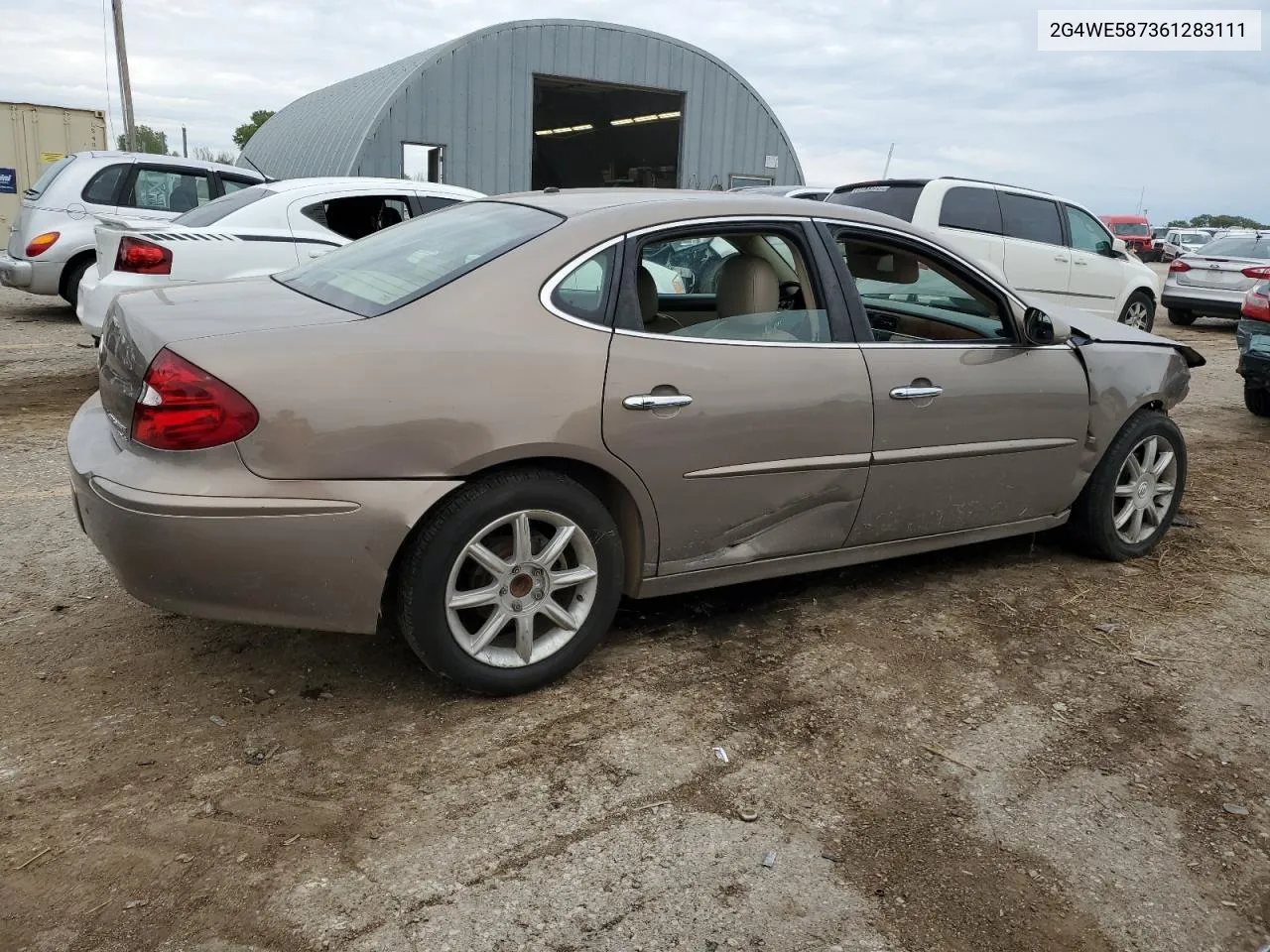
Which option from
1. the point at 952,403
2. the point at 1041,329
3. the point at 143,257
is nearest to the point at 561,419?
the point at 952,403

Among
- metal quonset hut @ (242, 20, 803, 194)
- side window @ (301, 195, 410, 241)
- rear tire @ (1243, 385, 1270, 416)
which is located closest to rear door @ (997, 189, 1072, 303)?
rear tire @ (1243, 385, 1270, 416)

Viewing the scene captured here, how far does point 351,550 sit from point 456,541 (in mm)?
287

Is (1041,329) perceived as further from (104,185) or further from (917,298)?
(104,185)

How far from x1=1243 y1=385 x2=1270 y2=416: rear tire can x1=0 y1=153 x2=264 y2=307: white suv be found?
9677mm

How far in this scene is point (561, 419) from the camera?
312cm

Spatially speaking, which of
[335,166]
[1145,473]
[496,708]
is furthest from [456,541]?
[335,166]

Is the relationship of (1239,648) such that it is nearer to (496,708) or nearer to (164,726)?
(496,708)

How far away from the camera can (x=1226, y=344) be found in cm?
1374

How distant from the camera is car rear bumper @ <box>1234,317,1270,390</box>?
7.78 meters

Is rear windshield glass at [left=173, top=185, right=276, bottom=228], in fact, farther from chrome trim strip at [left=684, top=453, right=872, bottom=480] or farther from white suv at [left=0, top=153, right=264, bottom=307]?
chrome trim strip at [left=684, top=453, right=872, bottom=480]

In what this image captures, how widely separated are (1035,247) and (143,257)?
25.5 feet

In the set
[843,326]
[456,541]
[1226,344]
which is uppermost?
[843,326]

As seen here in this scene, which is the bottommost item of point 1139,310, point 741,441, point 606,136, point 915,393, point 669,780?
point 669,780

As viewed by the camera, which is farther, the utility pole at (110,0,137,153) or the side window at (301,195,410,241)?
the utility pole at (110,0,137,153)
